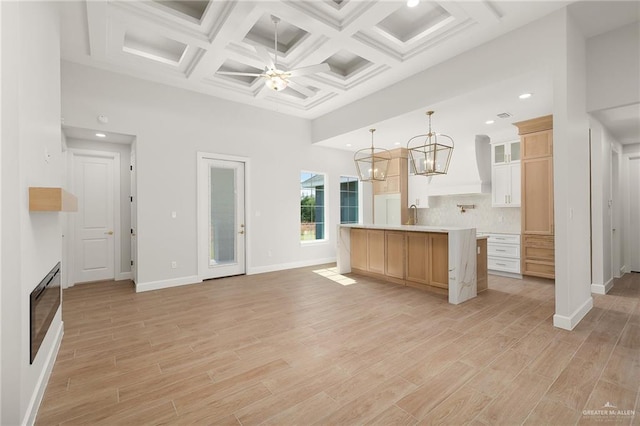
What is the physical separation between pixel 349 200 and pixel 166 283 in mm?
5065

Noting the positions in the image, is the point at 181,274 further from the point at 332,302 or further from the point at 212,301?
the point at 332,302

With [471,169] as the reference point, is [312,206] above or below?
below

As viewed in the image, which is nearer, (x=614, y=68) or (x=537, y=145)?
(x=614, y=68)

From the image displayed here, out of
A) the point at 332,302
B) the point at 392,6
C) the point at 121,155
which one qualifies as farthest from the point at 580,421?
the point at 121,155

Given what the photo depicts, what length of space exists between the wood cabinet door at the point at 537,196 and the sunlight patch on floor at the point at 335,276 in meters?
3.46

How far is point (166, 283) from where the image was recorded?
200 inches

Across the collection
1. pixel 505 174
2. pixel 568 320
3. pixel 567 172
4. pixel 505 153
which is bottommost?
pixel 568 320

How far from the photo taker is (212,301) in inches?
169

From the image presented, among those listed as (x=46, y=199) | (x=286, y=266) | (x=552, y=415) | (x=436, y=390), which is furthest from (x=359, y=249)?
(x=46, y=199)

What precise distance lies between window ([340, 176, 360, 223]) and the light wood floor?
13.4 ft

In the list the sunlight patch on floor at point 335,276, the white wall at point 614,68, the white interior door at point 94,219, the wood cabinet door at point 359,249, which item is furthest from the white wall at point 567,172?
the white interior door at point 94,219

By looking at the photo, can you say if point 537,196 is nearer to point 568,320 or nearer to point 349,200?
point 568,320

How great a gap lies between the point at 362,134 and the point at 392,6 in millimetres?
3143

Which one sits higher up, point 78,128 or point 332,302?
point 78,128
